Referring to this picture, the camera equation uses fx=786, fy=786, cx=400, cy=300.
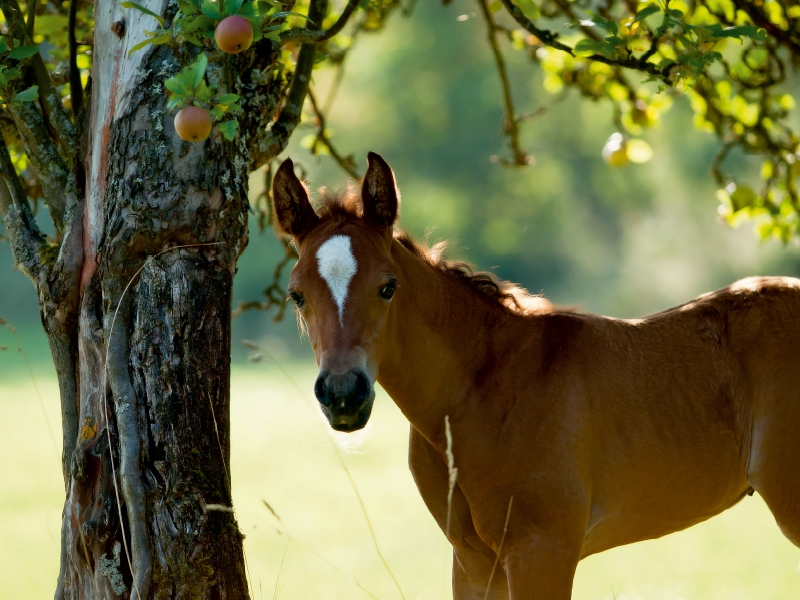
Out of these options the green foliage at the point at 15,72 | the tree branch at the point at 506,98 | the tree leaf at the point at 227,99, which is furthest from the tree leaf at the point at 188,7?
the tree branch at the point at 506,98

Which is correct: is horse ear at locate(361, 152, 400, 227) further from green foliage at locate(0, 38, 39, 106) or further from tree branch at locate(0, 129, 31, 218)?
tree branch at locate(0, 129, 31, 218)

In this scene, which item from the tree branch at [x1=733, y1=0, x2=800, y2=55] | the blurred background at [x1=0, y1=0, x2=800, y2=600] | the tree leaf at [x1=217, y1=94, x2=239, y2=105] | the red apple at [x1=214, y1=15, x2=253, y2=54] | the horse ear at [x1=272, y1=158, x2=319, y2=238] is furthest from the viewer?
the blurred background at [x1=0, y1=0, x2=800, y2=600]

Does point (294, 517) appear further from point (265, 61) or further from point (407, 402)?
point (265, 61)

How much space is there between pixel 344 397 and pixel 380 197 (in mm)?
921

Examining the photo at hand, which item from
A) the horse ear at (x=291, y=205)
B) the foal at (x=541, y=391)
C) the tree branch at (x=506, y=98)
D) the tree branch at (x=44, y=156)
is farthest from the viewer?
the tree branch at (x=506, y=98)

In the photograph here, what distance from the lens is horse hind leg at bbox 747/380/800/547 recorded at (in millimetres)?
3510

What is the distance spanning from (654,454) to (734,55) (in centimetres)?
2073

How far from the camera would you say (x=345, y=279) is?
298 centimetres

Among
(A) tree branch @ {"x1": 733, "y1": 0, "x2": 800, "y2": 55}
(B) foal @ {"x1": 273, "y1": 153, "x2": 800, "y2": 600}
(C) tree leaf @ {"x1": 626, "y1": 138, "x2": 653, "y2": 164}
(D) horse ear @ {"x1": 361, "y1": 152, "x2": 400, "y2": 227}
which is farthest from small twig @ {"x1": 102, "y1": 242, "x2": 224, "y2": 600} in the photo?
(C) tree leaf @ {"x1": 626, "y1": 138, "x2": 653, "y2": 164}

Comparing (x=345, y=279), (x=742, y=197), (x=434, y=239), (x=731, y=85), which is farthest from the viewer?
(x=434, y=239)

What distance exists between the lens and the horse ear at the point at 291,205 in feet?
10.8

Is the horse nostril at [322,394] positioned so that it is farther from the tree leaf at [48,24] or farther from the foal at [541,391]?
the tree leaf at [48,24]

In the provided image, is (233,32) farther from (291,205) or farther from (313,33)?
(291,205)

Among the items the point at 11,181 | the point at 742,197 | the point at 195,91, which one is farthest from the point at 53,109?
the point at 742,197
